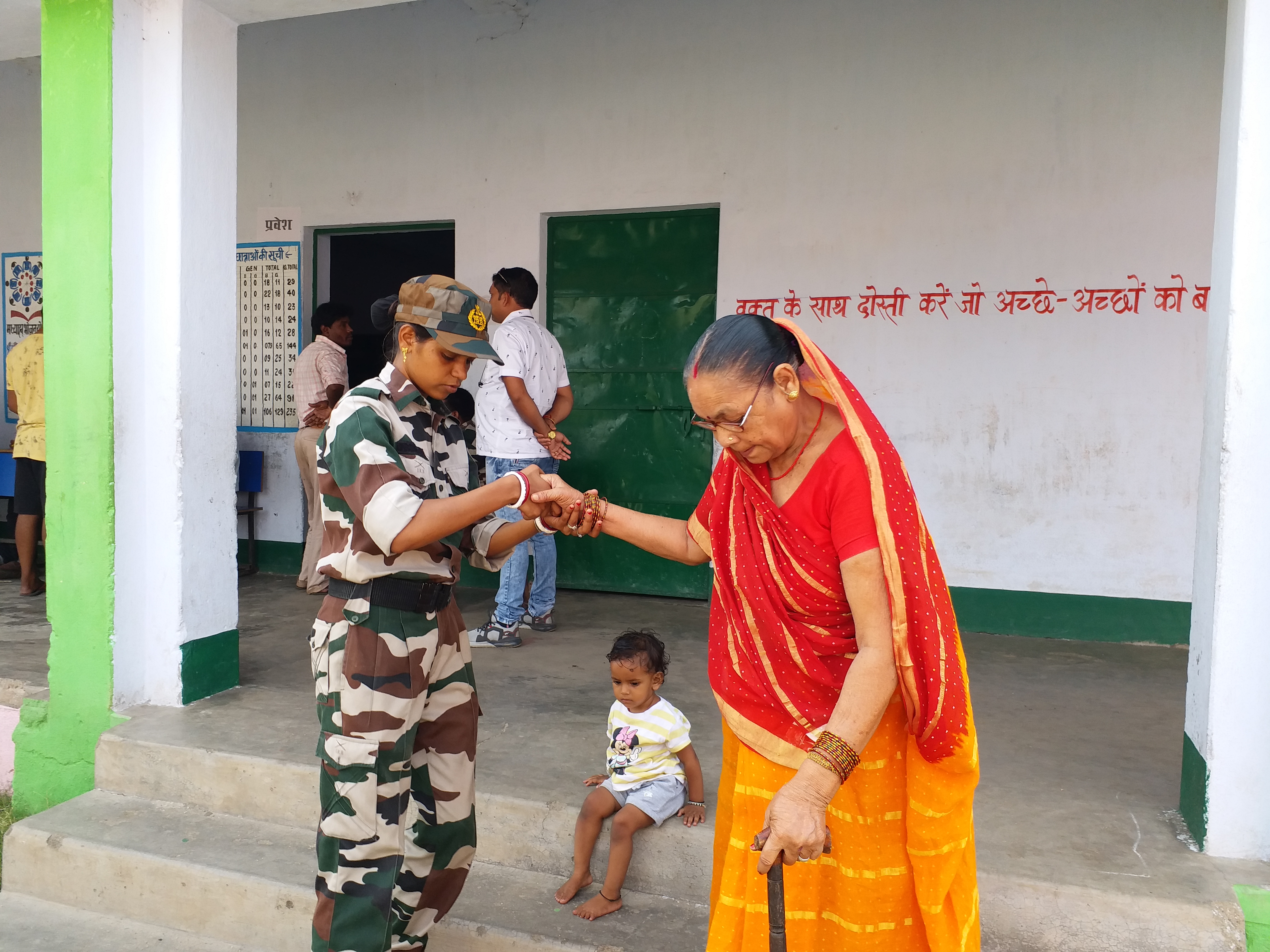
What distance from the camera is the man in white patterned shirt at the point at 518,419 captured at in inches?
200

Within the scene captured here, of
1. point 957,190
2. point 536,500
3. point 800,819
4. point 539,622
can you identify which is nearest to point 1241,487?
point 800,819

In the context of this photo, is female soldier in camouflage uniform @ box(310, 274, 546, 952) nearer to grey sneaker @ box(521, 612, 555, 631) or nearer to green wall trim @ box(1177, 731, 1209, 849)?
green wall trim @ box(1177, 731, 1209, 849)

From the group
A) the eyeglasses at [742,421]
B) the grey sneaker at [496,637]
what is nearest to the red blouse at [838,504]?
the eyeglasses at [742,421]

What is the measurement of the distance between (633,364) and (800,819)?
15.5 feet

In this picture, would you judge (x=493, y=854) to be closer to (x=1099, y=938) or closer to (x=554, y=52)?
(x=1099, y=938)

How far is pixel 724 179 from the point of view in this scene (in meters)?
5.81

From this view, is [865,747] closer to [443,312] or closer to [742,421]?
[742,421]

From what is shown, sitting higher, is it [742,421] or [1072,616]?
[742,421]

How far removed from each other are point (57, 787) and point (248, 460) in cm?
324

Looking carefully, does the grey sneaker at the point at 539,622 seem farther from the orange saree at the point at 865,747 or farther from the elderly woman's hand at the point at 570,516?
the orange saree at the point at 865,747

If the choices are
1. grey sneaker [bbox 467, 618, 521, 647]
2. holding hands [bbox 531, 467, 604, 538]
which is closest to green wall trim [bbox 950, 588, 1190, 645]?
grey sneaker [bbox 467, 618, 521, 647]

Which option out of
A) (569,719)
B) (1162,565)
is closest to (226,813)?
(569,719)

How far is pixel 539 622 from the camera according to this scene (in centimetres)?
545

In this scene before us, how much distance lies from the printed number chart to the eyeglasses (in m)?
7.22
